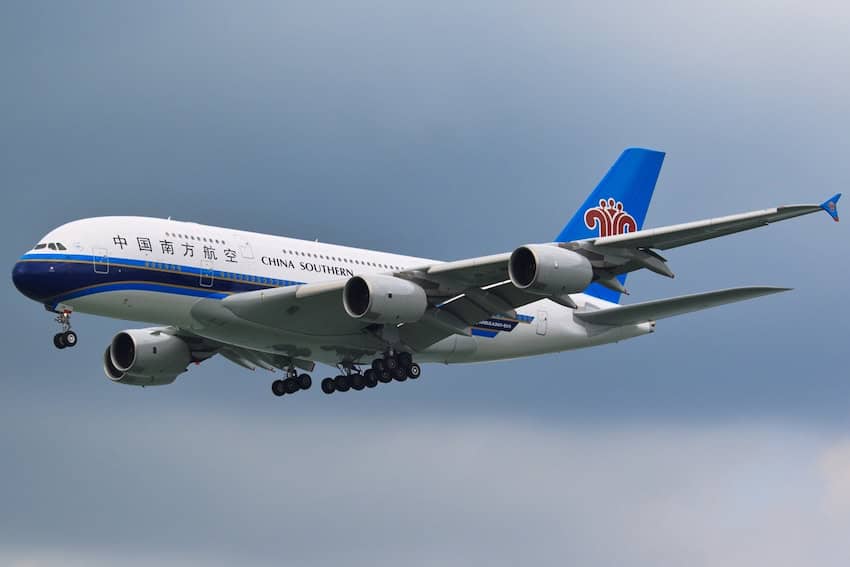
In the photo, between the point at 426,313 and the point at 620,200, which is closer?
the point at 426,313

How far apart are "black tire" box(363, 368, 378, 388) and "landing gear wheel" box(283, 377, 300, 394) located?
3.58m

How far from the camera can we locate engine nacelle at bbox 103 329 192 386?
57438 millimetres

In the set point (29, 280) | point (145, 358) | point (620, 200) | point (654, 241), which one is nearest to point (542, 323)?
point (620, 200)

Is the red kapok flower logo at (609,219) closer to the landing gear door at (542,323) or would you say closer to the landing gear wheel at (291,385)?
the landing gear door at (542,323)

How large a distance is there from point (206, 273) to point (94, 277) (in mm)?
3681

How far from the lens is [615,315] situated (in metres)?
57.5

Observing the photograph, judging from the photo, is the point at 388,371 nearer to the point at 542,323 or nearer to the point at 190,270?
the point at 542,323

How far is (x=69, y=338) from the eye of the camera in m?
49.7

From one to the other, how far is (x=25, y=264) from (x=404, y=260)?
14208mm

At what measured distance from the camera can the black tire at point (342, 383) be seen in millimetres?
56812

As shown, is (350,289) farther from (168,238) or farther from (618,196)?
(618,196)

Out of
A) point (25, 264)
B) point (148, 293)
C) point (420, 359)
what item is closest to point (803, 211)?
point (420, 359)

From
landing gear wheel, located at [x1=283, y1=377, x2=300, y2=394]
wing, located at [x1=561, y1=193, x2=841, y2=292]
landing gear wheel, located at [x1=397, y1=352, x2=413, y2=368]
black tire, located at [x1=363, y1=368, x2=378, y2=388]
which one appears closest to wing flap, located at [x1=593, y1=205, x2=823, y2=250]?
wing, located at [x1=561, y1=193, x2=841, y2=292]

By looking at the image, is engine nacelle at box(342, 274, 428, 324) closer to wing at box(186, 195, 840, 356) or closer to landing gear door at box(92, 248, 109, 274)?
wing at box(186, 195, 840, 356)
